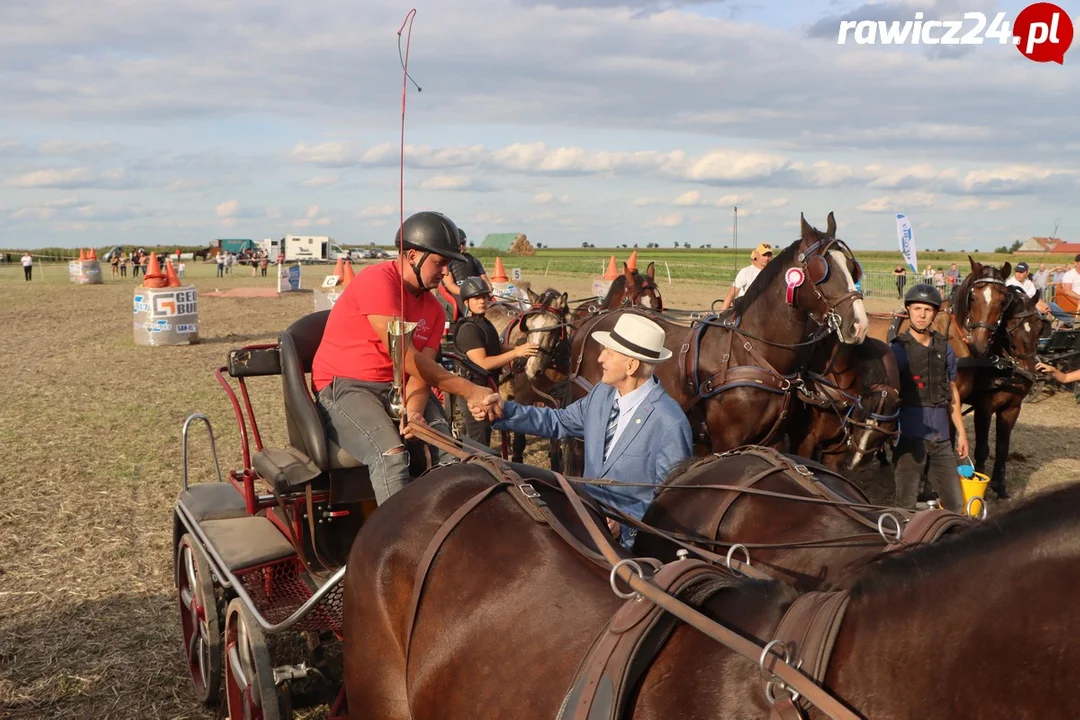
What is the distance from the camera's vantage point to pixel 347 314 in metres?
3.99

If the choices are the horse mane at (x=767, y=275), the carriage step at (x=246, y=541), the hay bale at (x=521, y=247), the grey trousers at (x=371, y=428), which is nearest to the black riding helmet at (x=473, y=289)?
the horse mane at (x=767, y=275)

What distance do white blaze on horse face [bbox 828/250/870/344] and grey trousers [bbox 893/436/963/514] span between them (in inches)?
52.2

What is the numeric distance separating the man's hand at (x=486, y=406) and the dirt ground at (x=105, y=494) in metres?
2.13

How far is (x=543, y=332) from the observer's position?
899 cm

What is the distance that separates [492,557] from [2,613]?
4229mm

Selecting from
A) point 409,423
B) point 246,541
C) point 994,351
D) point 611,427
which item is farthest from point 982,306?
point 246,541

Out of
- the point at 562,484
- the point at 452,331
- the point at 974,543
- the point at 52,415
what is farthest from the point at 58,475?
the point at 974,543

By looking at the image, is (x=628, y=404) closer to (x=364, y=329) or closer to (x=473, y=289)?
(x=364, y=329)

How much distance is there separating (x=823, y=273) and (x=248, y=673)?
4851 mm

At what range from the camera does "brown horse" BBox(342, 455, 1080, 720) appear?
5.03 ft

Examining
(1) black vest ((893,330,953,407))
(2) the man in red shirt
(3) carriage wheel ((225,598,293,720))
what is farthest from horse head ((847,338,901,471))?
(3) carriage wheel ((225,598,293,720))

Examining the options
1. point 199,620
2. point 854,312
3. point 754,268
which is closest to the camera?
point 199,620

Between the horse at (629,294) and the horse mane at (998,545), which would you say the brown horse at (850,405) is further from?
the horse mane at (998,545)

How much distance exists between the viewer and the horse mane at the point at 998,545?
1.54 meters
